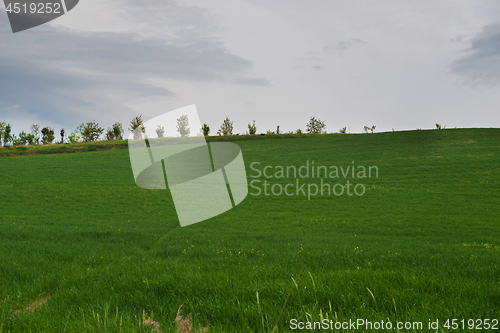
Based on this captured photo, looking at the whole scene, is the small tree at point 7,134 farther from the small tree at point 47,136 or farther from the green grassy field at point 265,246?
the green grassy field at point 265,246

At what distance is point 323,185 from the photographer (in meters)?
31.6

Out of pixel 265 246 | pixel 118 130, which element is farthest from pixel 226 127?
pixel 265 246

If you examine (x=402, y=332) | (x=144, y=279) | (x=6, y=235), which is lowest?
(x=6, y=235)

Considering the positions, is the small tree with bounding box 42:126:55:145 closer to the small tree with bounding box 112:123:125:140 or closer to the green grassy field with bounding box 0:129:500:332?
the small tree with bounding box 112:123:125:140

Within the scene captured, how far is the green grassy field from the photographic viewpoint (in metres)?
3.75

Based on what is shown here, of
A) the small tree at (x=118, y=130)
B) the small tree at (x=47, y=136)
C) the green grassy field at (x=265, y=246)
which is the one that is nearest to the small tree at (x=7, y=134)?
the small tree at (x=47, y=136)

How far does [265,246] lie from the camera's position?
10.9m

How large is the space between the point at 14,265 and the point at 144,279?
4.49m

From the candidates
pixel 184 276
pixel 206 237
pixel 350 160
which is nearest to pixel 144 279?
pixel 184 276

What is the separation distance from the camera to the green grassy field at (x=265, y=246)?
375 cm

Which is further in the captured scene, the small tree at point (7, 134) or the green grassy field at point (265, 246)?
the small tree at point (7, 134)

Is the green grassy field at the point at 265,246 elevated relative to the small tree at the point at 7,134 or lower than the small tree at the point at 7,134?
lower

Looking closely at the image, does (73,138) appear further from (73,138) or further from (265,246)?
(265,246)

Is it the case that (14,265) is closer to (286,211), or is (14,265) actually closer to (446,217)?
(286,211)
